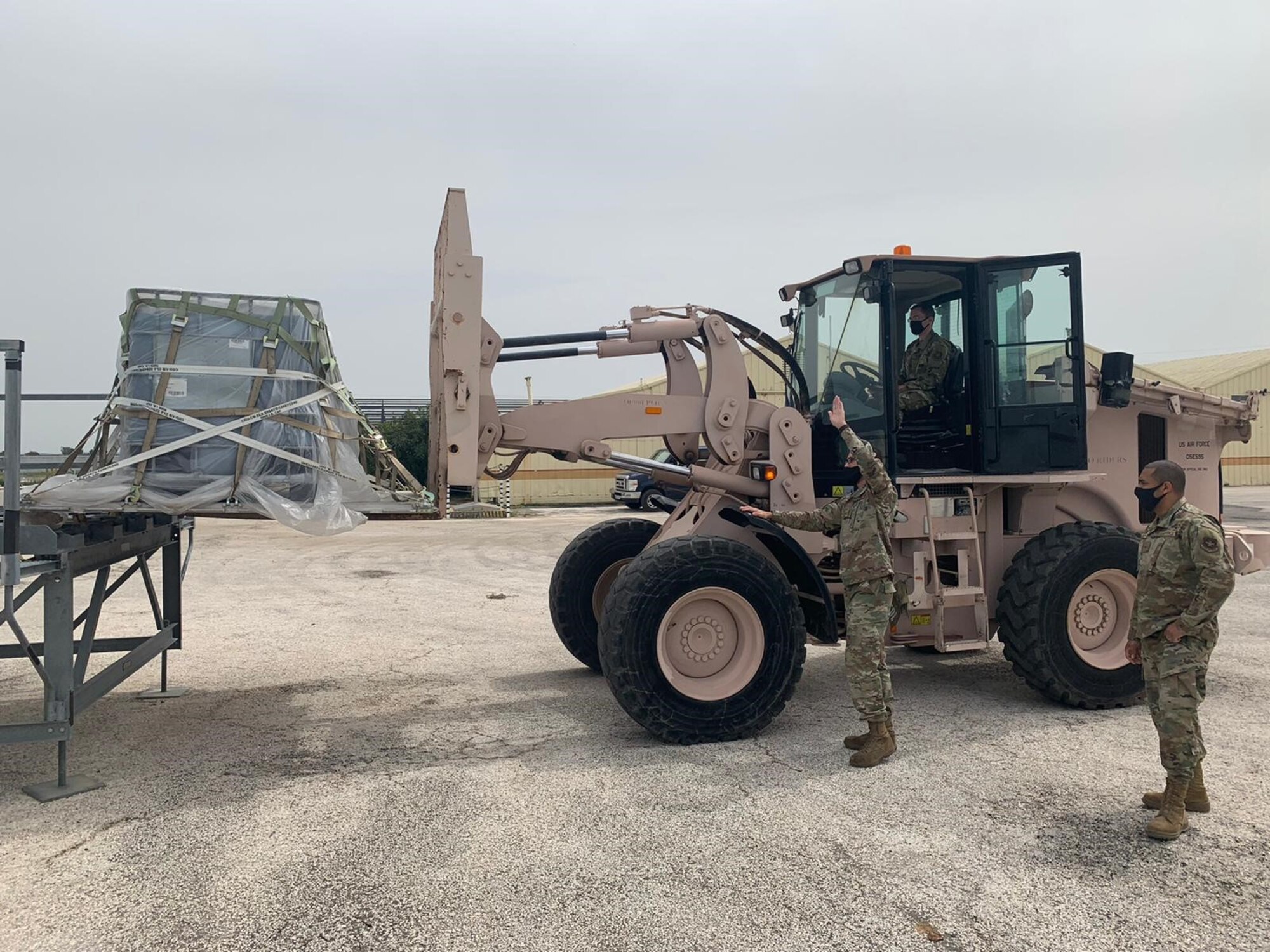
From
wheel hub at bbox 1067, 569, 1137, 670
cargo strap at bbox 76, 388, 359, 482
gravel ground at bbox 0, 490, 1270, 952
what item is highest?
cargo strap at bbox 76, 388, 359, 482

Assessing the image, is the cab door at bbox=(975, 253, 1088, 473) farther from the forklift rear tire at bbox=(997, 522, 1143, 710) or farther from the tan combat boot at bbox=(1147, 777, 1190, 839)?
the tan combat boot at bbox=(1147, 777, 1190, 839)

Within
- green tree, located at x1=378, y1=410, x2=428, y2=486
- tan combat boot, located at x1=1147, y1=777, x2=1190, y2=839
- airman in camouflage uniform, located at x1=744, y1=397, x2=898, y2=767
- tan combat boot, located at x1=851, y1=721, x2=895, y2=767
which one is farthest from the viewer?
green tree, located at x1=378, y1=410, x2=428, y2=486

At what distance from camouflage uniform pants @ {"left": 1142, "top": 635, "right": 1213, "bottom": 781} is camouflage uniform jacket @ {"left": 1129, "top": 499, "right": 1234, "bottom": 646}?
0.09 metres

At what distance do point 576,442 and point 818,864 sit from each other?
10.4ft

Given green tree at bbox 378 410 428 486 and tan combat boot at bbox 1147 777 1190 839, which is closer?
tan combat boot at bbox 1147 777 1190 839

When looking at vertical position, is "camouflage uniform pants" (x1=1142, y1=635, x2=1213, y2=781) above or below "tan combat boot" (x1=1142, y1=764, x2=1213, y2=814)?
above

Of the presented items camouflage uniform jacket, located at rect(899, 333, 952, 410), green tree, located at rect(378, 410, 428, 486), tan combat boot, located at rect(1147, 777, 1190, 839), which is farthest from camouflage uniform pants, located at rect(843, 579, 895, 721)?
green tree, located at rect(378, 410, 428, 486)

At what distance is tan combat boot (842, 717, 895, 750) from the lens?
5.45m

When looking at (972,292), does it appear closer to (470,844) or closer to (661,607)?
(661,607)

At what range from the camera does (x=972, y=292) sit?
670cm

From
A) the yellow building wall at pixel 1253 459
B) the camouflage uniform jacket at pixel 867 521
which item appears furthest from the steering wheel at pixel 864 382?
the yellow building wall at pixel 1253 459

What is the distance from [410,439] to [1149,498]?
18.3 metres

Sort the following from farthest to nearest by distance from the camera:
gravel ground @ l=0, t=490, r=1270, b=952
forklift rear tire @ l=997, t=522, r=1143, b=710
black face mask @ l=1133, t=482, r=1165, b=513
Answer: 1. forklift rear tire @ l=997, t=522, r=1143, b=710
2. black face mask @ l=1133, t=482, r=1165, b=513
3. gravel ground @ l=0, t=490, r=1270, b=952

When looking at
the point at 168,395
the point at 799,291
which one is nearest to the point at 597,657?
the point at 799,291
